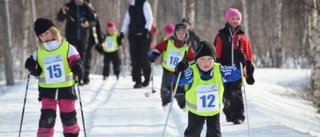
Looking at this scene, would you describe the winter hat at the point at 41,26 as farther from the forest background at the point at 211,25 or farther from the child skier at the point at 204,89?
the forest background at the point at 211,25

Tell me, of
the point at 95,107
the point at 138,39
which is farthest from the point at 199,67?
the point at 138,39

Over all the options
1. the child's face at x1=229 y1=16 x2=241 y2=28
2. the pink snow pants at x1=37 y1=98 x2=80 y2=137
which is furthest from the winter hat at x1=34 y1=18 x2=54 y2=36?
the child's face at x1=229 y1=16 x2=241 y2=28

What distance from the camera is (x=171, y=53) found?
8.57 meters

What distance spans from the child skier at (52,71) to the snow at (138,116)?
1.11 meters

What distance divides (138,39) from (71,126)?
214 inches

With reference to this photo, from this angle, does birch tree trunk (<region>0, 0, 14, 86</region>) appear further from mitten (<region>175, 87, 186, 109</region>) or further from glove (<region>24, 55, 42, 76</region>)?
mitten (<region>175, 87, 186, 109</region>)

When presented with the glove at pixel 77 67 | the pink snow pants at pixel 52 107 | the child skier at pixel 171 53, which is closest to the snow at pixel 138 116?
the child skier at pixel 171 53

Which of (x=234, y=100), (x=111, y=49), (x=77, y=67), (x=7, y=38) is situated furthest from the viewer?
(x=111, y=49)

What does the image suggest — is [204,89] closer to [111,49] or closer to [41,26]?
[41,26]

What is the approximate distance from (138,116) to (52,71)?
8.81ft

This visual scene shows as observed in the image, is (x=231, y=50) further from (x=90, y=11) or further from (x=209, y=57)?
(x=90, y=11)

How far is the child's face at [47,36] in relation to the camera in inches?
230

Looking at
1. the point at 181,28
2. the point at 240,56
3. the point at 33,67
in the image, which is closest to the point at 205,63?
the point at 240,56

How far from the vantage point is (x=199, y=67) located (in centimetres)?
549
